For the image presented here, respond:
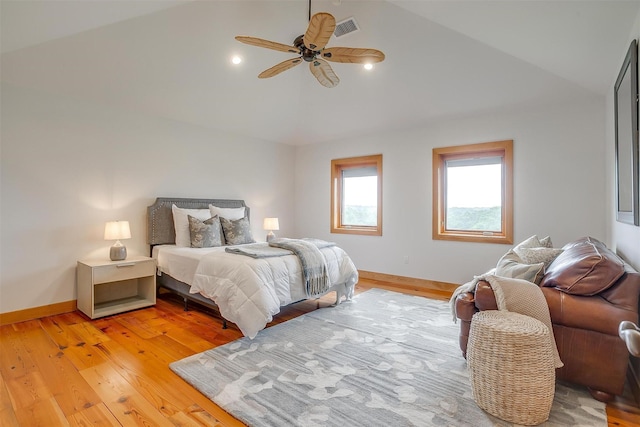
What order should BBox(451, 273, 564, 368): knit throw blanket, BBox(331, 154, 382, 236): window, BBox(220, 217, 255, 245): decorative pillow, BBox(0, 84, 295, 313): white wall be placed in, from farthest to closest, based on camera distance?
BBox(331, 154, 382, 236): window, BBox(220, 217, 255, 245): decorative pillow, BBox(0, 84, 295, 313): white wall, BBox(451, 273, 564, 368): knit throw blanket

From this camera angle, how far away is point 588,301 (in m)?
1.88

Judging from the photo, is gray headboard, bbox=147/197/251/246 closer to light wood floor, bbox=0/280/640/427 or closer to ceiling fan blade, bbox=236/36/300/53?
light wood floor, bbox=0/280/640/427

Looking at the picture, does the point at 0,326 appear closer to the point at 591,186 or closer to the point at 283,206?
the point at 283,206

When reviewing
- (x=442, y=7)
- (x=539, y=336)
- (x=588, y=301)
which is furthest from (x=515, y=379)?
(x=442, y=7)

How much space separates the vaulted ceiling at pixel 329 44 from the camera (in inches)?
99.3

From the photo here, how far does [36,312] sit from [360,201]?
15.0 ft

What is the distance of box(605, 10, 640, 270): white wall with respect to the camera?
7.12 ft

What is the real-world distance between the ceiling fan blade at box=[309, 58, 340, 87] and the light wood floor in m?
2.53

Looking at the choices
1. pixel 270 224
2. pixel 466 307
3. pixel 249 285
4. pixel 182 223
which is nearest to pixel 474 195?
pixel 466 307

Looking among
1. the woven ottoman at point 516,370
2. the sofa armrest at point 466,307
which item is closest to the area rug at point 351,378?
the woven ottoman at point 516,370

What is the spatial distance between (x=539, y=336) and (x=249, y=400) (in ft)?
5.63

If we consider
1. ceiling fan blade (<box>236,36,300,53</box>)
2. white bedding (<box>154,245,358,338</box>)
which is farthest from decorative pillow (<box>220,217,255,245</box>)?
ceiling fan blade (<box>236,36,300,53</box>)

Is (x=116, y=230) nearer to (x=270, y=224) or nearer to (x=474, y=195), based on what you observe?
(x=270, y=224)

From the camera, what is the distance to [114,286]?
3.85 m
